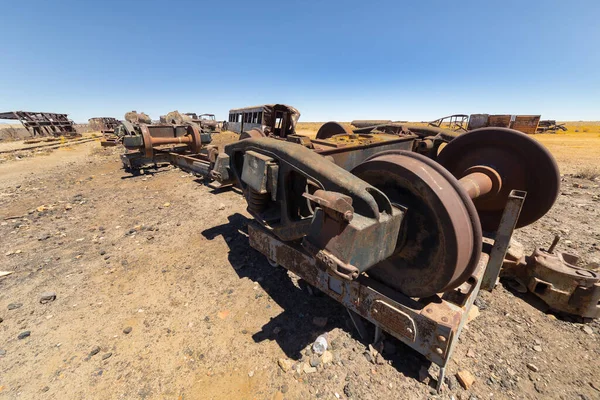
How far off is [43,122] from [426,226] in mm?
32780

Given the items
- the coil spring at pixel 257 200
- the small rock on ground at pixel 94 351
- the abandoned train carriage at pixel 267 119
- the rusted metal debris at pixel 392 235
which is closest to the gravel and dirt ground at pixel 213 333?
the small rock on ground at pixel 94 351

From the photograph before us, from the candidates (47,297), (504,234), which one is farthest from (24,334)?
(504,234)

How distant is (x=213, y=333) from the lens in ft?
7.36

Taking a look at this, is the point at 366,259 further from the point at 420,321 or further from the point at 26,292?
the point at 26,292

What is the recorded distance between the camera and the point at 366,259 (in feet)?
4.69

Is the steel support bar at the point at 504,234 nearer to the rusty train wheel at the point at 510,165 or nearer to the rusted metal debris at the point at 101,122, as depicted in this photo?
the rusty train wheel at the point at 510,165

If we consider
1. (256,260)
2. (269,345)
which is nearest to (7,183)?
(256,260)

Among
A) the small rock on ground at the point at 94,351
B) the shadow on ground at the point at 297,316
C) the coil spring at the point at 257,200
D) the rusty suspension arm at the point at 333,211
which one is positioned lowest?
the shadow on ground at the point at 297,316

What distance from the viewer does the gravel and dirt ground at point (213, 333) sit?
1.80m

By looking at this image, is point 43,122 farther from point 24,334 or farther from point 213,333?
point 213,333

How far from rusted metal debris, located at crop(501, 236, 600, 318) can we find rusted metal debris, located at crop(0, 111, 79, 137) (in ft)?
107

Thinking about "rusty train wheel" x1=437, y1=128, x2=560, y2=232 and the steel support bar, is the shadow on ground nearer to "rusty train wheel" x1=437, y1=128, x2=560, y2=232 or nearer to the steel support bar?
the steel support bar

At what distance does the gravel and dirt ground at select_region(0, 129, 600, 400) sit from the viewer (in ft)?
5.90

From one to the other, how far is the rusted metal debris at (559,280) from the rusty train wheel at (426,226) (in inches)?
60.3
